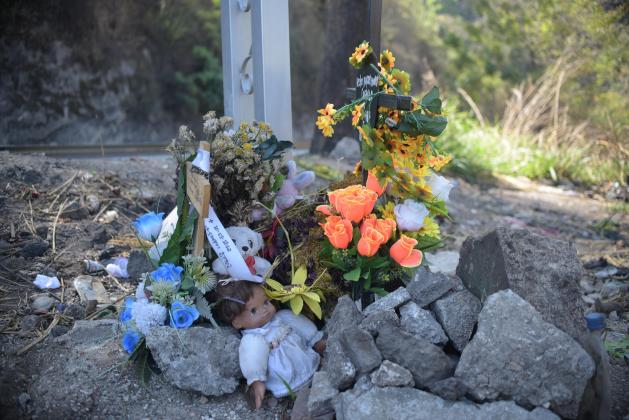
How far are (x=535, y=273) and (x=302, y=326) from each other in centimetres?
111

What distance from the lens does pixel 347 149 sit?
24.0ft

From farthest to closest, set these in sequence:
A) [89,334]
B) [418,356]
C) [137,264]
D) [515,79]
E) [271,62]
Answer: [515,79] < [271,62] < [137,264] < [89,334] < [418,356]

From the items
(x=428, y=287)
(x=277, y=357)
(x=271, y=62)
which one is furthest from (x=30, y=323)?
(x=271, y=62)

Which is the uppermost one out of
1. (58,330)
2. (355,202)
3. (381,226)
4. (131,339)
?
(355,202)

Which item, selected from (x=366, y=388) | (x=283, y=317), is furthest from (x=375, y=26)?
(x=366, y=388)

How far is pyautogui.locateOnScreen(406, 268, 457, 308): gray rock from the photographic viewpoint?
8.18ft

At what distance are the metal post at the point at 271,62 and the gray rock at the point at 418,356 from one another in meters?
1.87

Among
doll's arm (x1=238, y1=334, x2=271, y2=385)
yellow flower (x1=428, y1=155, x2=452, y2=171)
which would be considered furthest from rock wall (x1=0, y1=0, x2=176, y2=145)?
yellow flower (x1=428, y1=155, x2=452, y2=171)

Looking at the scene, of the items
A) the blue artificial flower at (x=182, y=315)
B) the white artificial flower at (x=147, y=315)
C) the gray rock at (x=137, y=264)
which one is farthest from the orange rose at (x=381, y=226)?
the gray rock at (x=137, y=264)

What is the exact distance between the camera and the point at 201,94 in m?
13.4

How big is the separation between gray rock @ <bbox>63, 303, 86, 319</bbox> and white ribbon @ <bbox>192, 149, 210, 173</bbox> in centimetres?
102

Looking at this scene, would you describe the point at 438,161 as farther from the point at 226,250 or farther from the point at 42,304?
the point at 42,304

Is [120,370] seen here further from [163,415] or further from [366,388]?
[366,388]

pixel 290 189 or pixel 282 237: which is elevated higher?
pixel 290 189
